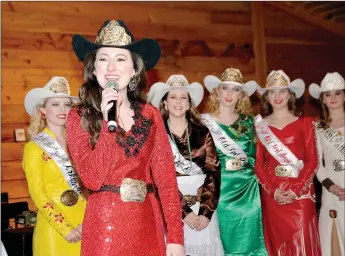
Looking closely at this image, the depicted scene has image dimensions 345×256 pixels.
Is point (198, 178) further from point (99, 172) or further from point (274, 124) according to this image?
point (99, 172)

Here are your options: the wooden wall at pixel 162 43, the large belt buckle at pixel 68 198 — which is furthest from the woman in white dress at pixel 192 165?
the wooden wall at pixel 162 43

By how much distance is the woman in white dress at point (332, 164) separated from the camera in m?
3.71

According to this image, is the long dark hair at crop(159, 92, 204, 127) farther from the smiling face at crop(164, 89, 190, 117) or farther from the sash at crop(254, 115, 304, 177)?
the sash at crop(254, 115, 304, 177)

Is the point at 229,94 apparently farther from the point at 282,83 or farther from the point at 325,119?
the point at 325,119

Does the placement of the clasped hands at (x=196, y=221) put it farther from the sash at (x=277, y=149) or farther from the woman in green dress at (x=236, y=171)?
the sash at (x=277, y=149)


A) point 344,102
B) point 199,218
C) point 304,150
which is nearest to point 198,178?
point 199,218

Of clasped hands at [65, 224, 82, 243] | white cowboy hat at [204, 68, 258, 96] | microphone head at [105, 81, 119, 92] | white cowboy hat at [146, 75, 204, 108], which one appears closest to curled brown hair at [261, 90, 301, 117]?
white cowboy hat at [204, 68, 258, 96]

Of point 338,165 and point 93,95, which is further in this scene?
point 338,165

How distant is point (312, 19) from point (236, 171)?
3.66 metres

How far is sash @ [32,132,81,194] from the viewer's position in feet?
9.93

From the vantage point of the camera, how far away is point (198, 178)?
3.32m

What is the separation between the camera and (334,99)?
3973 mm

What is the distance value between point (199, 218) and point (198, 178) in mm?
275

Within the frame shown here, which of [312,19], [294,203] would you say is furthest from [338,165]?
[312,19]
